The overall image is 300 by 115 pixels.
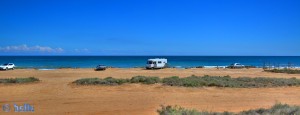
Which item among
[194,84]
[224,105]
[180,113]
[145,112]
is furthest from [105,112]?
[194,84]

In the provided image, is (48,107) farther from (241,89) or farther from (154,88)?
(241,89)

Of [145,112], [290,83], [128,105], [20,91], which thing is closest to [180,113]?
[145,112]

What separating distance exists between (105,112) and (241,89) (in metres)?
11.6

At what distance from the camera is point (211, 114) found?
10.8 metres

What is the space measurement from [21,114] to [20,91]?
7797 mm

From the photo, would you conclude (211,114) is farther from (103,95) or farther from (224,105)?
(103,95)

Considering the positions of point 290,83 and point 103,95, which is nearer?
point 103,95

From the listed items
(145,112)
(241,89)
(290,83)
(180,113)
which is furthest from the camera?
(290,83)

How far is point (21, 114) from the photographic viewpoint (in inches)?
513

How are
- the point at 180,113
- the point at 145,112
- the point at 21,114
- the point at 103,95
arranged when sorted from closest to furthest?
the point at 180,113
the point at 21,114
the point at 145,112
the point at 103,95

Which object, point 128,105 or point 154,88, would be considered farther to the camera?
point 154,88

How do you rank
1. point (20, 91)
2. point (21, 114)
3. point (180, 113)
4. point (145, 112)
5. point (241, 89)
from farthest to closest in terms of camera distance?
point (241, 89)
point (20, 91)
point (145, 112)
point (21, 114)
point (180, 113)

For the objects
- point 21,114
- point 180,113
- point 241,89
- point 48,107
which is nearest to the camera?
point 180,113

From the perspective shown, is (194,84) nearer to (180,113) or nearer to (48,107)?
(48,107)
